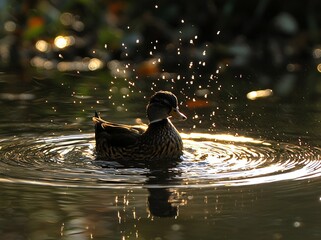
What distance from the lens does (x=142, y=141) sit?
909 centimetres

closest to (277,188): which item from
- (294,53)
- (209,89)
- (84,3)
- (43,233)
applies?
(43,233)

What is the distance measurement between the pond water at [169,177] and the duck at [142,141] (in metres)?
0.16

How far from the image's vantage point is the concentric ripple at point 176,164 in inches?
305

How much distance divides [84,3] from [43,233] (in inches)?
463

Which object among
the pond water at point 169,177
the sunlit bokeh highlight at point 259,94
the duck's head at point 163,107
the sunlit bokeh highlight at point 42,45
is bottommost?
the pond water at point 169,177

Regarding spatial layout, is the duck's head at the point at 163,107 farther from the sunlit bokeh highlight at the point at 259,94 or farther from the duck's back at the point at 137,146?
the sunlit bokeh highlight at the point at 259,94

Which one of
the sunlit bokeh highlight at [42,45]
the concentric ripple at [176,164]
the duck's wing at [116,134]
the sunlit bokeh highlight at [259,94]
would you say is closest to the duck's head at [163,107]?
the duck's wing at [116,134]

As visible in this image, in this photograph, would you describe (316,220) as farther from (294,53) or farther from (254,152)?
(294,53)

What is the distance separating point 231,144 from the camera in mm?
9312

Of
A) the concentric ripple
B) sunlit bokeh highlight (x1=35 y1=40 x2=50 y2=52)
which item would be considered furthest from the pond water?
sunlit bokeh highlight (x1=35 y1=40 x2=50 y2=52)

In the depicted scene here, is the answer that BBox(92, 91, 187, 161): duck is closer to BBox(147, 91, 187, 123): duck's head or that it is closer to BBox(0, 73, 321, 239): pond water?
BBox(147, 91, 187, 123): duck's head

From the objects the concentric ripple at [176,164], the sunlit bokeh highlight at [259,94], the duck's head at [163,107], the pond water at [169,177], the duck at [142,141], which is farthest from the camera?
the sunlit bokeh highlight at [259,94]

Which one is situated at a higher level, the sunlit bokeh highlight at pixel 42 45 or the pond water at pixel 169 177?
the sunlit bokeh highlight at pixel 42 45

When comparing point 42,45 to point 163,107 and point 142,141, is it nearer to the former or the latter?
point 163,107
